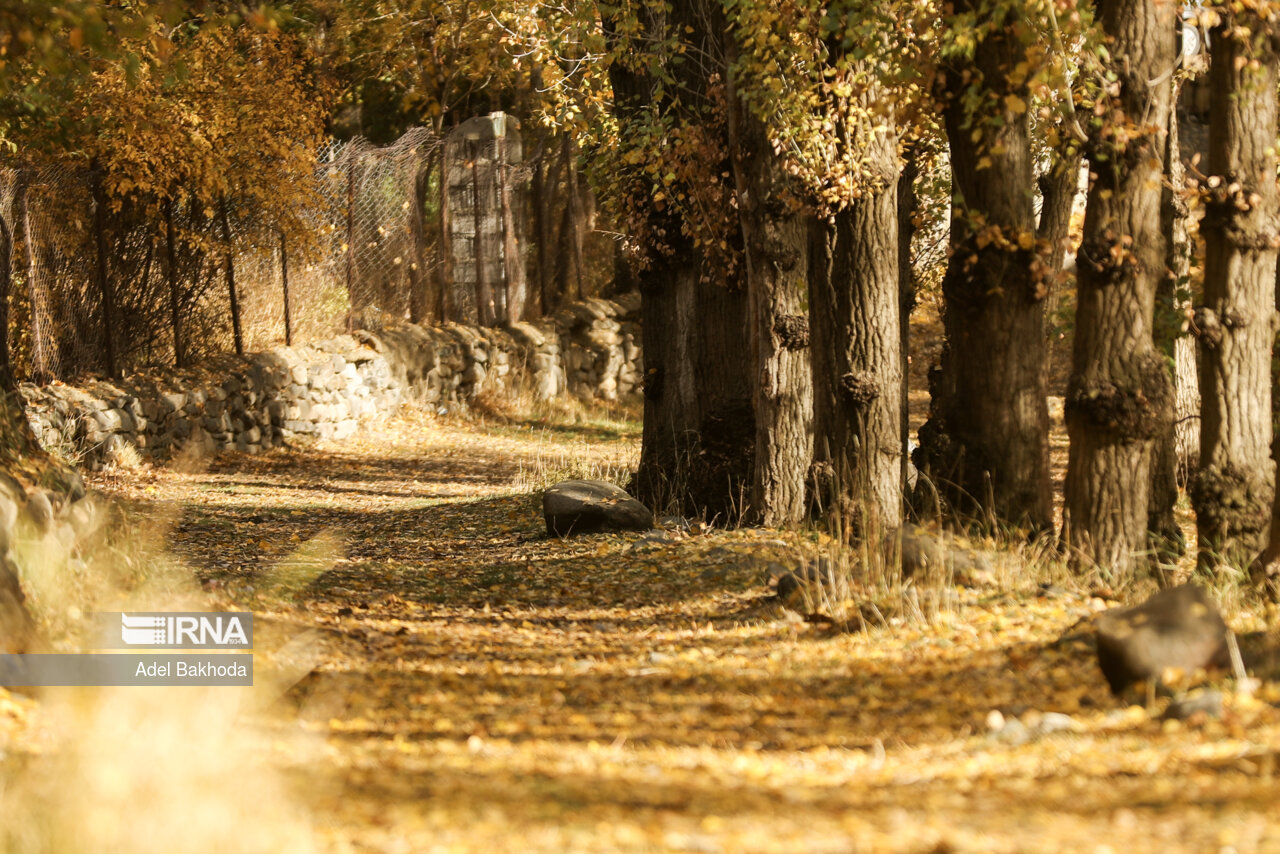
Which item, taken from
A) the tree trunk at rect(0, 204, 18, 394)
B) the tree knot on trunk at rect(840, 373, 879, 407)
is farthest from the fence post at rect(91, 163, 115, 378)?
the tree knot on trunk at rect(840, 373, 879, 407)

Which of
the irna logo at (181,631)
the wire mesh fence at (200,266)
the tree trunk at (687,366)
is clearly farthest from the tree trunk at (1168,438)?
the wire mesh fence at (200,266)

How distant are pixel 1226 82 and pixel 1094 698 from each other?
365 centimetres

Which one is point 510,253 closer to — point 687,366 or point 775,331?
point 687,366

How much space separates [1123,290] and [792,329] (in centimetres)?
259

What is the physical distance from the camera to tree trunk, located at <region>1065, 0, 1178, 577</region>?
21.6 feet

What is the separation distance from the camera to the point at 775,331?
884 centimetres

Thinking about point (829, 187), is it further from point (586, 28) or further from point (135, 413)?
point (135, 413)

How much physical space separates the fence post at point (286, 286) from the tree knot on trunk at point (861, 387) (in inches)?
336

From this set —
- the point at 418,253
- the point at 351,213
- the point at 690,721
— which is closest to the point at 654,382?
the point at 690,721

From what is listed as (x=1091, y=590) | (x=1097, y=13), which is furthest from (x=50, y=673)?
(x=1097, y=13)

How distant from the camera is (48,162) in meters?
→ 11.8

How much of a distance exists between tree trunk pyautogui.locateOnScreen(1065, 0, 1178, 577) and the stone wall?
8.57 m

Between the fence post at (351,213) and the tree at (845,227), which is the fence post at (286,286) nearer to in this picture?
the fence post at (351,213)

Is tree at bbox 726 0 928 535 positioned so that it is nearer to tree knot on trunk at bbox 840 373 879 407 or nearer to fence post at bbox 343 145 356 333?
tree knot on trunk at bbox 840 373 879 407
